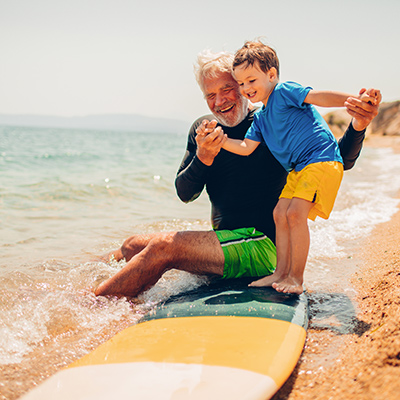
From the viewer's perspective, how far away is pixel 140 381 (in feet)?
6.06

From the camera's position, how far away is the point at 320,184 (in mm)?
2793

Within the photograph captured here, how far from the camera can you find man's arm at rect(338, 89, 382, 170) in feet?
8.83

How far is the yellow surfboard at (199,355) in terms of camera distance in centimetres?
179

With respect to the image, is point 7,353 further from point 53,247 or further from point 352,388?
point 53,247

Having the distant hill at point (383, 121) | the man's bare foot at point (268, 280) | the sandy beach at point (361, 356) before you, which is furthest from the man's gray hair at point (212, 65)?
the distant hill at point (383, 121)

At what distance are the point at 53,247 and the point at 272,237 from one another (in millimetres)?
2878

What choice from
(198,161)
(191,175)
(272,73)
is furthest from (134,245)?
(272,73)

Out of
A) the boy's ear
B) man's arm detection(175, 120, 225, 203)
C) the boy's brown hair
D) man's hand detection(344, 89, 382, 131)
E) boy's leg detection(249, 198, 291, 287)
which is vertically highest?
the boy's brown hair

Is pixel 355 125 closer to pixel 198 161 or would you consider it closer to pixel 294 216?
pixel 294 216

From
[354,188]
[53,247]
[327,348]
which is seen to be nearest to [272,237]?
[327,348]

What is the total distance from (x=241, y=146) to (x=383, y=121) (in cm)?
4193

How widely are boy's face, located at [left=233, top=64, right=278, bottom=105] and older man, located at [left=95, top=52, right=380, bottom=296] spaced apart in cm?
21

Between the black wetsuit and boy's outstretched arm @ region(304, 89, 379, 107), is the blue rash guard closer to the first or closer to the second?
boy's outstretched arm @ region(304, 89, 379, 107)

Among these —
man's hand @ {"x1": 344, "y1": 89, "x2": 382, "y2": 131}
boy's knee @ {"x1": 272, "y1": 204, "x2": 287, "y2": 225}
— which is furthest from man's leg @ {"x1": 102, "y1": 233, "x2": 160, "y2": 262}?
man's hand @ {"x1": 344, "y1": 89, "x2": 382, "y2": 131}
